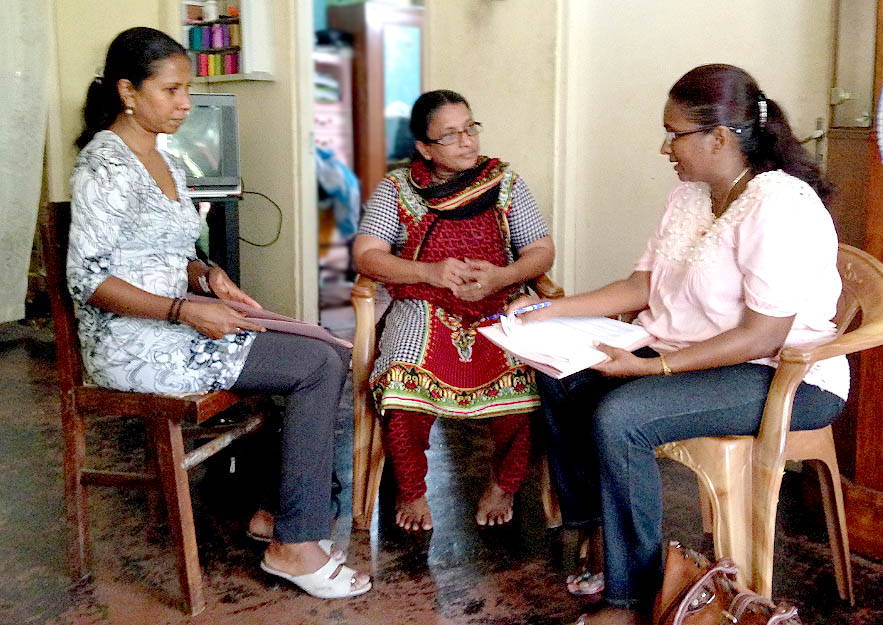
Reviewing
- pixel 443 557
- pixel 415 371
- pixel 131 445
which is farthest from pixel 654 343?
pixel 131 445

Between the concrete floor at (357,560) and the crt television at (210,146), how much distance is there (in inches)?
48.1

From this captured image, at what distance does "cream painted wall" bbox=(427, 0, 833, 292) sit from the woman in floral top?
1.31 metres

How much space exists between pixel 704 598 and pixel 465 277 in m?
1.07

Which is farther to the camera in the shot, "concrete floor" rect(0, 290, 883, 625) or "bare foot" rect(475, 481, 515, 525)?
"bare foot" rect(475, 481, 515, 525)

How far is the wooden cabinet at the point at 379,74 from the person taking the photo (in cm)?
684

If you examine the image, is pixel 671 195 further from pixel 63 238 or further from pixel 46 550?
pixel 46 550

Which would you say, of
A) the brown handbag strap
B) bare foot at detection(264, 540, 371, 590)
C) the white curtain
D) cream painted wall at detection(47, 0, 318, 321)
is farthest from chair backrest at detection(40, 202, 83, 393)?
the white curtain

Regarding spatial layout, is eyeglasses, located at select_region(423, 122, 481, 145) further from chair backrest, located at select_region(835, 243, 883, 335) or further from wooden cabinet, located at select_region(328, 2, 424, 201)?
wooden cabinet, located at select_region(328, 2, 424, 201)

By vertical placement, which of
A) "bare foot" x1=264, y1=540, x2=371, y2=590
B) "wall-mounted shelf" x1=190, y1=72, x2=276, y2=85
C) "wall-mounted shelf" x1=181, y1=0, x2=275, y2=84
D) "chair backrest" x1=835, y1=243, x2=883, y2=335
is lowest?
"bare foot" x1=264, y1=540, x2=371, y2=590

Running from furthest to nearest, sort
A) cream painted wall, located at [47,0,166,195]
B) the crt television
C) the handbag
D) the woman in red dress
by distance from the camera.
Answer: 1. cream painted wall, located at [47,0,166,195]
2. the crt television
3. the woman in red dress
4. the handbag

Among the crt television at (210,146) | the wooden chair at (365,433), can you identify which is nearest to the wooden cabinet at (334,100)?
the crt television at (210,146)

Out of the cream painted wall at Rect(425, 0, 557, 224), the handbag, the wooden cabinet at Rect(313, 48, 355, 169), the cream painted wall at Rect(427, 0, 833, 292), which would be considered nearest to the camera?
the handbag

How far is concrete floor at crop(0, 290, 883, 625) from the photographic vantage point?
196cm

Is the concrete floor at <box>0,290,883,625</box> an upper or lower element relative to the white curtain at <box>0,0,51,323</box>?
lower
